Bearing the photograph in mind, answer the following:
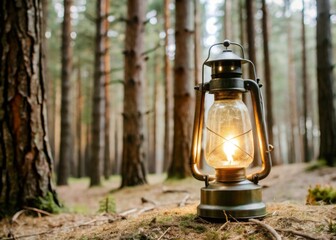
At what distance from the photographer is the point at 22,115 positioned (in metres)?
3.89

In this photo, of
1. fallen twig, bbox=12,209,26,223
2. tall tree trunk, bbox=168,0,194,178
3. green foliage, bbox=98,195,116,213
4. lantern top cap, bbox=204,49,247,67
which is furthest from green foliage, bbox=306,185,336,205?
tall tree trunk, bbox=168,0,194,178

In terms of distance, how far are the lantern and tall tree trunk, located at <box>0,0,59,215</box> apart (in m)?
2.12

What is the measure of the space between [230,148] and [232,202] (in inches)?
15.8

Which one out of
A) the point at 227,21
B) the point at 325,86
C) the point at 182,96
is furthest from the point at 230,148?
the point at 227,21

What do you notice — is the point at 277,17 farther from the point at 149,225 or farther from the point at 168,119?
the point at 149,225

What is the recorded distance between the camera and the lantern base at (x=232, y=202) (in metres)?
2.43

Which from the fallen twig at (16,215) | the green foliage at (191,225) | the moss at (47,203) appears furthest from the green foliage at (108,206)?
the green foliage at (191,225)

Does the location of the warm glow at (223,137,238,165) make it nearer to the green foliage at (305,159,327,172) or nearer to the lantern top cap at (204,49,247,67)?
the lantern top cap at (204,49,247,67)

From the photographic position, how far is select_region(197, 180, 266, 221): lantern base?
243cm

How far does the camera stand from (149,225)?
242 cm

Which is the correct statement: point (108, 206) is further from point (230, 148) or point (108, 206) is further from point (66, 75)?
point (66, 75)

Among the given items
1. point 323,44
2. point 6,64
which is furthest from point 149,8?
point 6,64

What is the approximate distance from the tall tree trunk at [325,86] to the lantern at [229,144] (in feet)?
18.7

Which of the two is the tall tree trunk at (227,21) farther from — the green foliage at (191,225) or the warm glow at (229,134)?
the green foliage at (191,225)
